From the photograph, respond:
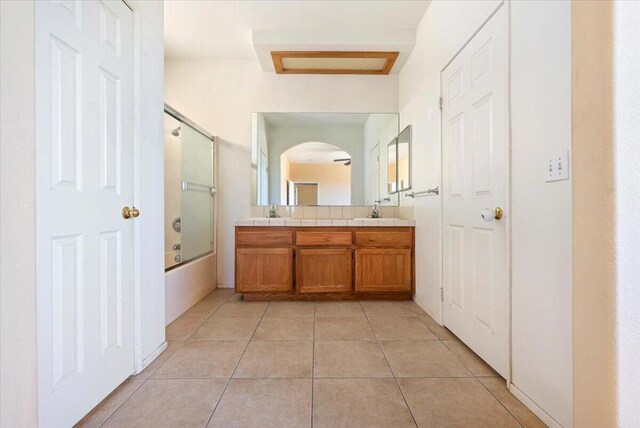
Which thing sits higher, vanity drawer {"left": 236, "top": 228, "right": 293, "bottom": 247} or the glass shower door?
the glass shower door

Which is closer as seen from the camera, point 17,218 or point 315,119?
point 17,218

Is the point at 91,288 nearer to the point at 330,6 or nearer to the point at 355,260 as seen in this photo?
the point at 355,260

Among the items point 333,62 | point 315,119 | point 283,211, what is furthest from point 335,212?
point 333,62

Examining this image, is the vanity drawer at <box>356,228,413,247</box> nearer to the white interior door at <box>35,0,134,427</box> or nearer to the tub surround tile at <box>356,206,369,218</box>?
the tub surround tile at <box>356,206,369,218</box>

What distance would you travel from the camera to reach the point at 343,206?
348 centimetres

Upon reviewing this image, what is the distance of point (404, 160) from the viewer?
308 centimetres

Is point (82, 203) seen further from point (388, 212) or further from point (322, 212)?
point (388, 212)

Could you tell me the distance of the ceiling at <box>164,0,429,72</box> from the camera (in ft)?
8.16

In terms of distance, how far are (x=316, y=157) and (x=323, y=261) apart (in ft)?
4.04

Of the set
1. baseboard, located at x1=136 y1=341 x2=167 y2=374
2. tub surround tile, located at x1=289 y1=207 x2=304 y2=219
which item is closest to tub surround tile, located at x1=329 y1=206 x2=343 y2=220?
tub surround tile, located at x1=289 y1=207 x2=304 y2=219

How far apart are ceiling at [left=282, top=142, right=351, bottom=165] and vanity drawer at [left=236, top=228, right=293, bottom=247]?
3.20 ft

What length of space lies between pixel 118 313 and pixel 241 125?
2439mm

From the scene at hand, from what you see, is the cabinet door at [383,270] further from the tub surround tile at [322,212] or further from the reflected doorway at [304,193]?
the reflected doorway at [304,193]

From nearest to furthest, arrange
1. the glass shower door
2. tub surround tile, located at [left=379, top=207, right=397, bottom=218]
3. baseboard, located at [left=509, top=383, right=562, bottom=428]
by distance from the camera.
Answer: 1. baseboard, located at [left=509, top=383, right=562, bottom=428]
2. the glass shower door
3. tub surround tile, located at [left=379, top=207, right=397, bottom=218]
